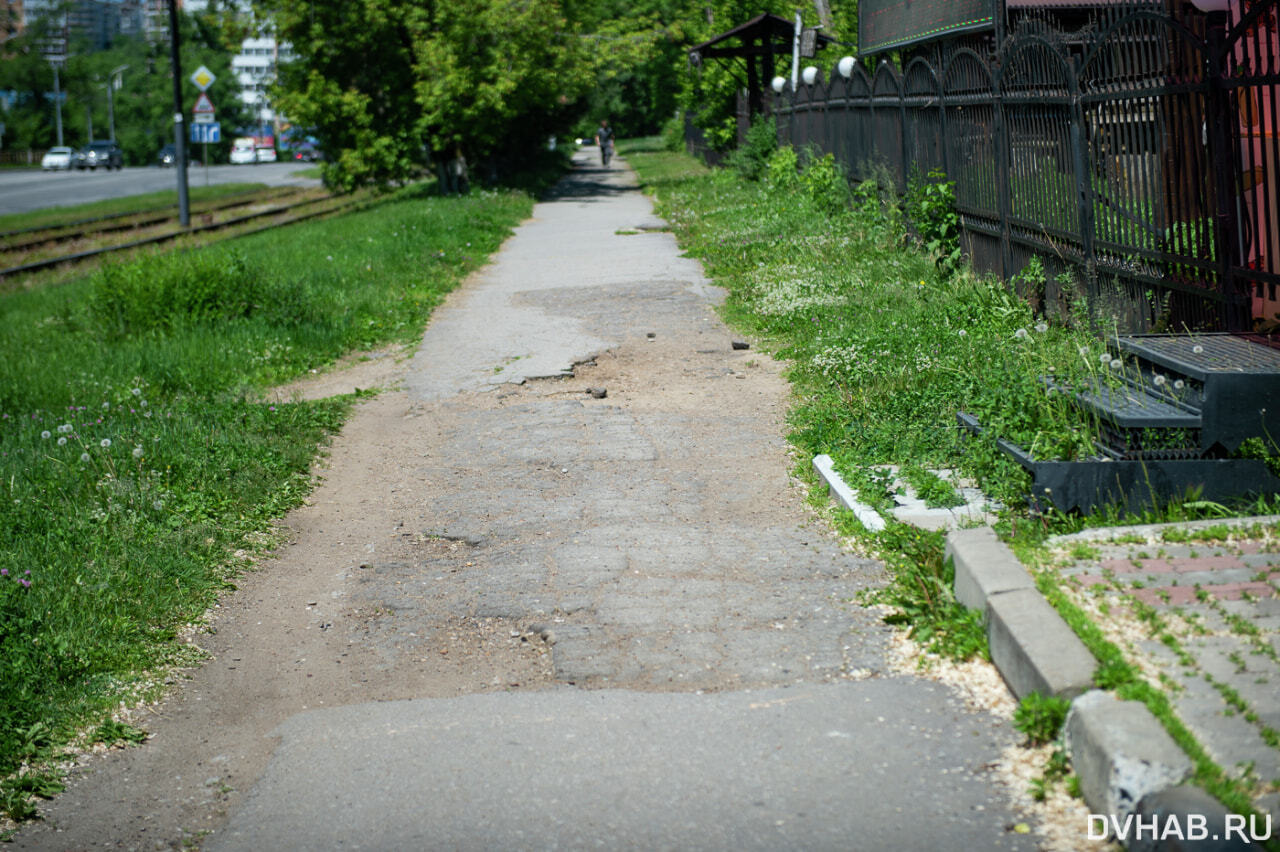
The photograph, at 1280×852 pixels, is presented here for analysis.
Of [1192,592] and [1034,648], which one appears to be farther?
[1192,592]

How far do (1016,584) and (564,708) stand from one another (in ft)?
5.21

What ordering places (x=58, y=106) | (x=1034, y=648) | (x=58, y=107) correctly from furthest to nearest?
(x=58, y=106)
(x=58, y=107)
(x=1034, y=648)

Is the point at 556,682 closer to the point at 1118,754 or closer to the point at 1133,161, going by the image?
the point at 1118,754

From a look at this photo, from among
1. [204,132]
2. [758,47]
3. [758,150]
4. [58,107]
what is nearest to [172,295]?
[758,150]

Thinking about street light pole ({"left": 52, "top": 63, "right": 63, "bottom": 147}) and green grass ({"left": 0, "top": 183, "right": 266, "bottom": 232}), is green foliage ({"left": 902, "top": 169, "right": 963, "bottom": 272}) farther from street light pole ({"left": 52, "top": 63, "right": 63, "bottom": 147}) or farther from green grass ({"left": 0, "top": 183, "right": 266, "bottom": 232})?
street light pole ({"left": 52, "top": 63, "right": 63, "bottom": 147})

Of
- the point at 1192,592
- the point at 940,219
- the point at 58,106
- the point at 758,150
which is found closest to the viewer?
the point at 1192,592

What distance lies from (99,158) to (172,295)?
72.0m

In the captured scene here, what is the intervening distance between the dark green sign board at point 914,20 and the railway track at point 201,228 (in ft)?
40.5

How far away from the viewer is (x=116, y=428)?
26.1 feet

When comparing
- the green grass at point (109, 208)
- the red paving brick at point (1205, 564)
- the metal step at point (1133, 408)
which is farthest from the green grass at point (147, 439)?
the green grass at point (109, 208)

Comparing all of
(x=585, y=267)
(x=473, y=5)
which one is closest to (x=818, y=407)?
(x=585, y=267)

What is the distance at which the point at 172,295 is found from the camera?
41.2 ft

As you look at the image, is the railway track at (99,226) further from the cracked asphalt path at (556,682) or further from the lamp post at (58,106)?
the lamp post at (58,106)

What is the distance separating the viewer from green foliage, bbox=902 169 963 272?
35.7ft
